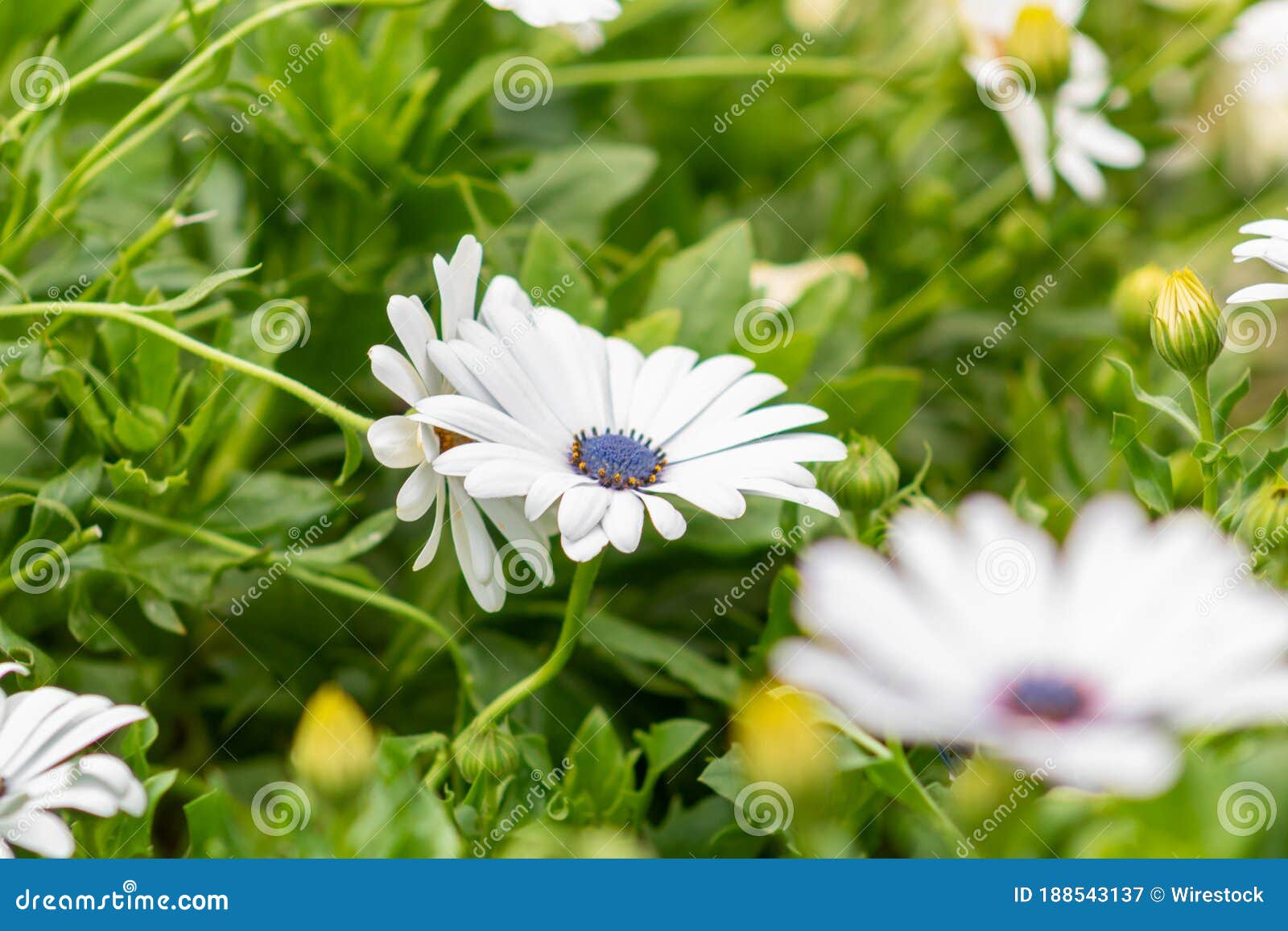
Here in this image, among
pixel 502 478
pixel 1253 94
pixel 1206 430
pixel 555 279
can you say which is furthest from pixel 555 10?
pixel 1253 94

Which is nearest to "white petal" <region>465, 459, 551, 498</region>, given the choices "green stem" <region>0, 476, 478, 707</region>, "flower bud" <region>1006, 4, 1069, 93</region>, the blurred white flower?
"green stem" <region>0, 476, 478, 707</region>

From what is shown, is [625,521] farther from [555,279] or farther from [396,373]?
[555,279]

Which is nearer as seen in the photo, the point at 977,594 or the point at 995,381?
the point at 977,594

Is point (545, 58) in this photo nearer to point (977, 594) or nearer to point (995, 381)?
point (995, 381)

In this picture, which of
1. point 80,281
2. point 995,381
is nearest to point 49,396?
point 80,281

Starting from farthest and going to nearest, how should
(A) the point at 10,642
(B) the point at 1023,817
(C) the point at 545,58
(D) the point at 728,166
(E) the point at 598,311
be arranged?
(D) the point at 728,166, (C) the point at 545,58, (E) the point at 598,311, (A) the point at 10,642, (B) the point at 1023,817
